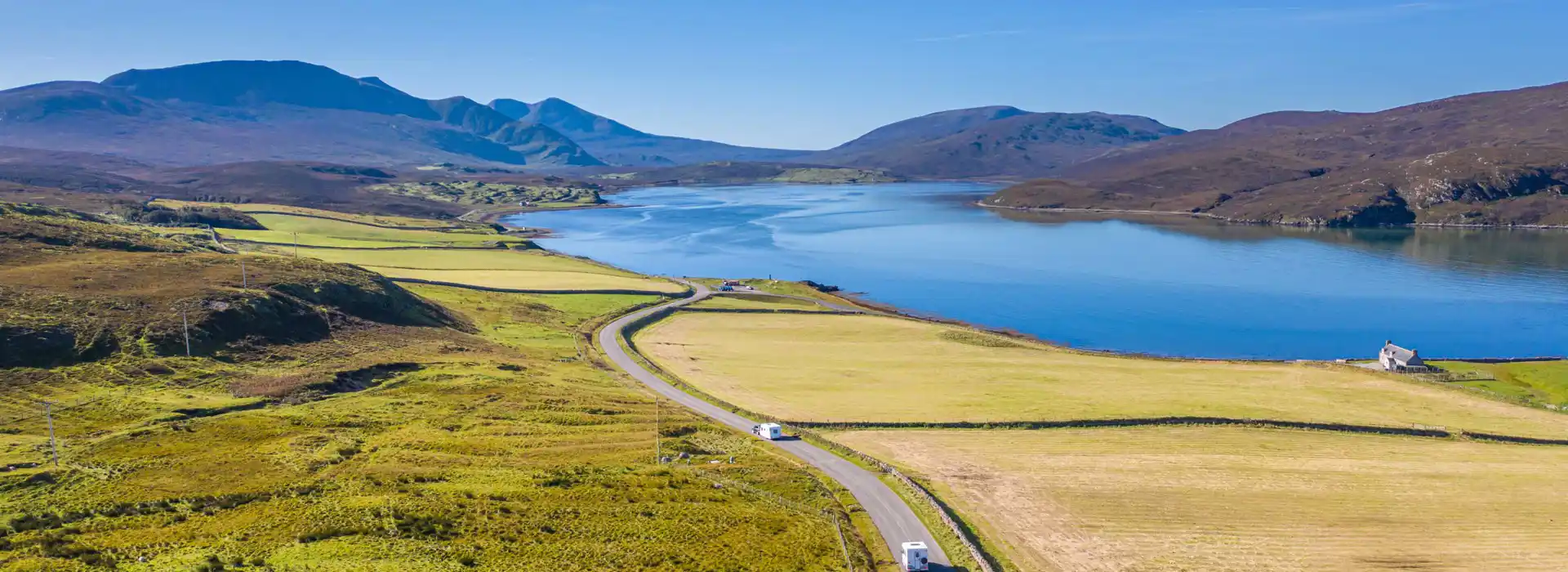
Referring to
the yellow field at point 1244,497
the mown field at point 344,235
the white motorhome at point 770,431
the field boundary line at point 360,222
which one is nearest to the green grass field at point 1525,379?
the yellow field at point 1244,497

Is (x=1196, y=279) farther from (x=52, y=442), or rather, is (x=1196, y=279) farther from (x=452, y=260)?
(x=52, y=442)

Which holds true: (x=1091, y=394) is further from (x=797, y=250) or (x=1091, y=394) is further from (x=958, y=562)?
(x=797, y=250)

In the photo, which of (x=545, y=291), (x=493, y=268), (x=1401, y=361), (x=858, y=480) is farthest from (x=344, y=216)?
(x=1401, y=361)

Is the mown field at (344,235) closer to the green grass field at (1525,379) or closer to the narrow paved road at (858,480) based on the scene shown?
the narrow paved road at (858,480)

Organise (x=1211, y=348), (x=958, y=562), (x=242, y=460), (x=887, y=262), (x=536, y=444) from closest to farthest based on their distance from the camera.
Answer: (x=958, y=562), (x=242, y=460), (x=536, y=444), (x=1211, y=348), (x=887, y=262)

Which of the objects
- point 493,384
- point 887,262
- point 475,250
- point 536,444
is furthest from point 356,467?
point 887,262

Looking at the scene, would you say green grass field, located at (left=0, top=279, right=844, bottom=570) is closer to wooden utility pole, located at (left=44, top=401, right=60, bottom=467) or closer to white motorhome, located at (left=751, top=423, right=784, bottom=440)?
wooden utility pole, located at (left=44, top=401, right=60, bottom=467)

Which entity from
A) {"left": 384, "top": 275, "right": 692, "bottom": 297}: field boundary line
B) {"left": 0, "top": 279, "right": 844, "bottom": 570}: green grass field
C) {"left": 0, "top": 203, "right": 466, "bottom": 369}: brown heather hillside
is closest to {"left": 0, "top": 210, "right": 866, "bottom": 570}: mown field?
{"left": 0, "top": 279, "right": 844, "bottom": 570}: green grass field
